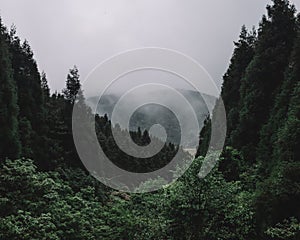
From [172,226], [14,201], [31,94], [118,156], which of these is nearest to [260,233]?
[172,226]

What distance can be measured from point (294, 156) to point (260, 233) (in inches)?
125

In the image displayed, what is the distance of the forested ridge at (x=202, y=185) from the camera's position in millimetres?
14664

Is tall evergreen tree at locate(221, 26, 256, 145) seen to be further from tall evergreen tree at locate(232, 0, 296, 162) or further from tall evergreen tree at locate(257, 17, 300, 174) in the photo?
tall evergreen tree at locate(257, 17, 300, 174)

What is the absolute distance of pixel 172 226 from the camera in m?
15.5

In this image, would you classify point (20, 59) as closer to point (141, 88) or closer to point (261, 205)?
point (141, 88)

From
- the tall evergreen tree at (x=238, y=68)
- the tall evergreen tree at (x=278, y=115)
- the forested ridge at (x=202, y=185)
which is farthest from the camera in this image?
the tall evergreen tree at (x=238, y=68)

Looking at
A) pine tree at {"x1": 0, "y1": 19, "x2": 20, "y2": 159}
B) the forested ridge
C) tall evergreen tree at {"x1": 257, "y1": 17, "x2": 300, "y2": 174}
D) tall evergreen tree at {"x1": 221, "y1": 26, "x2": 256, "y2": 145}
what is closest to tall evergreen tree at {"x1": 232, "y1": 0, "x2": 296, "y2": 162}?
the forested ridge

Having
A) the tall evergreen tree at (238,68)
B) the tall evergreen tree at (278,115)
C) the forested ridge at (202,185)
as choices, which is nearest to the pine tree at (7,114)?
the forested ridge at (202,185)

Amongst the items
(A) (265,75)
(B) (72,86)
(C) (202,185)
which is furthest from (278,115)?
(B) (72,86)

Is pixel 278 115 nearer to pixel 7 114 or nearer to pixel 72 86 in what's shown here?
pixel 7 114

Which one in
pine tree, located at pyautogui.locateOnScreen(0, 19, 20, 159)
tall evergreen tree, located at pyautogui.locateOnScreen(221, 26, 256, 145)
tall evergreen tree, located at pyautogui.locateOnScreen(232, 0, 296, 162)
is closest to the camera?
→ pine tree, located at pyautogui.locateOnScreen(0, 19, 20, 159)

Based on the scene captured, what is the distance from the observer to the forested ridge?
14.7m

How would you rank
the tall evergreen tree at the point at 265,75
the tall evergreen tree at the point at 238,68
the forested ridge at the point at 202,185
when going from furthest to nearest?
the tall evergreen tree at the point at 238,68 < the tall evergreen tree at the point at 265,75 < the forested ridge at the point at 202,185

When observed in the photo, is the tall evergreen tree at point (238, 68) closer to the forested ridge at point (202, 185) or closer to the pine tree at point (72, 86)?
the forested ridge at point (202, 185)
